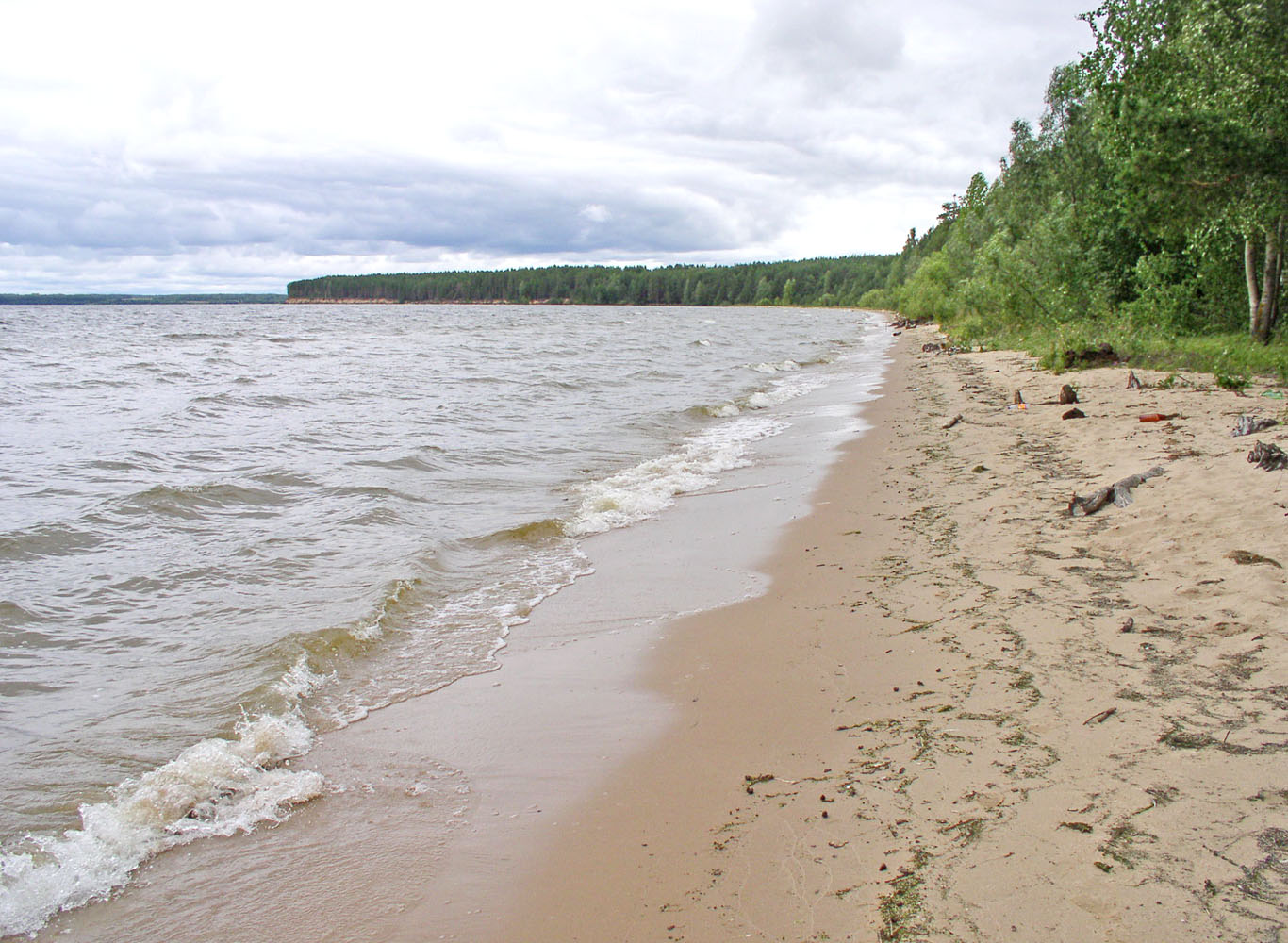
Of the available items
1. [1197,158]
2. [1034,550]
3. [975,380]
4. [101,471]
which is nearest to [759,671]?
[1034,550]

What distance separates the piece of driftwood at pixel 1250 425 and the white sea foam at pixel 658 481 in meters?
6.04

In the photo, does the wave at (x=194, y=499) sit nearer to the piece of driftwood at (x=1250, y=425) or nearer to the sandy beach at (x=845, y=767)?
the sandy beach at (x=845, y=767)

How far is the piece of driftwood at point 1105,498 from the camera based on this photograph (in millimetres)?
7215

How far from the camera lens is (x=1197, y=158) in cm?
1252

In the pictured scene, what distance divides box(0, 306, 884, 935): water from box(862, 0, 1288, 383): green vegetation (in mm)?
7558

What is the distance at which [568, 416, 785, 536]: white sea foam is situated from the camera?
30.8 feet

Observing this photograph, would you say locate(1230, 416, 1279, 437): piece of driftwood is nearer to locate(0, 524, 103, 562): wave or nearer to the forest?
the forest

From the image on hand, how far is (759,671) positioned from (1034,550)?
282 cm

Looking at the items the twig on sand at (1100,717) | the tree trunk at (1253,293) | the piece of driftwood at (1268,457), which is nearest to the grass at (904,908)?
the twig on sand at (1100,717)

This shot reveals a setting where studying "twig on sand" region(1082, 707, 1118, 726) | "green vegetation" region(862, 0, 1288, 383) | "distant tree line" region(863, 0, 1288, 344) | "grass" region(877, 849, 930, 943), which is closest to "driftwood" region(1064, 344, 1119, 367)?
"green vegetation" region(862, 0, 1288, 383)

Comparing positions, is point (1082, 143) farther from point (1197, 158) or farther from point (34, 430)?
point (34, 430)

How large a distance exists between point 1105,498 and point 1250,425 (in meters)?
3.44

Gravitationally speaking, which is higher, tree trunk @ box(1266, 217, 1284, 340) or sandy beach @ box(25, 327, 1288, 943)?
tree trunk @ box(1266, 217, 1284, 340)

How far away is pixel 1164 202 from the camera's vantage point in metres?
13.7
